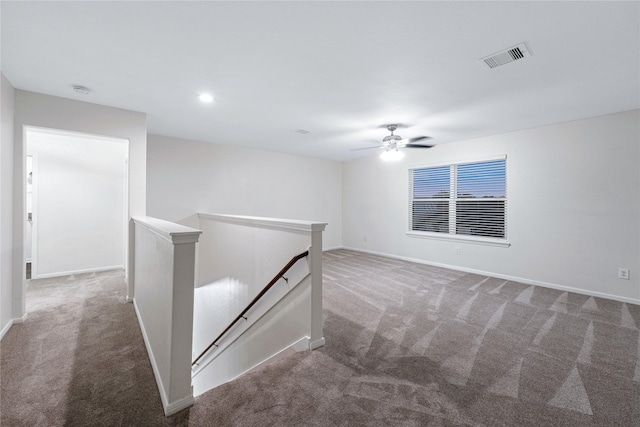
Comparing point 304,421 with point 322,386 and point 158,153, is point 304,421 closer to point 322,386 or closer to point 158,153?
point 322,386

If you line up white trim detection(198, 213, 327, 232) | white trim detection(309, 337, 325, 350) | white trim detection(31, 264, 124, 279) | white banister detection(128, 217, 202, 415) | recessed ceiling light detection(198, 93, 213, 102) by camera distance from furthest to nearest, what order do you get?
white trim detection(31, 264, 124, 279) < recessed ceiling light detection(198, 93, 213, 102) < white trim detection(198, 213, 327, 232) < white trim detection(309, 337, 325, 350) < white banister detection(128, 217, 202, 415)

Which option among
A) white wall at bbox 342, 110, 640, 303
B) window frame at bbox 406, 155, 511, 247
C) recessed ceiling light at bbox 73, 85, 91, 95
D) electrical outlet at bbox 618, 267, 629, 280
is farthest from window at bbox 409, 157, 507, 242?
recessed ceiling light at bbox 73, 85, 91, 95

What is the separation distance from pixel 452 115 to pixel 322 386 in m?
3.72

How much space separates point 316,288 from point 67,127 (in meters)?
3.48

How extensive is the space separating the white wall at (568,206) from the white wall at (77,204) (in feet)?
21.6

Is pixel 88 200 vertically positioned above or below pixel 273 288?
above

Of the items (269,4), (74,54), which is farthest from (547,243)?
(74,54)

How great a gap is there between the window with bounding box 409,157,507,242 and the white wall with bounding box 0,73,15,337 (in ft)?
20.4

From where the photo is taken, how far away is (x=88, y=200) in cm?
500

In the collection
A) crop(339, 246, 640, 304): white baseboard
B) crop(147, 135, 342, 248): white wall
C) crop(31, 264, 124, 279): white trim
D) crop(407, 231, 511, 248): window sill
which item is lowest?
crop(31, 264, 124, 279): white trim

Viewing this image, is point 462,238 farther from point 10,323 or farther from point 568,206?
point 10,323

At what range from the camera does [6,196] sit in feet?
8.77

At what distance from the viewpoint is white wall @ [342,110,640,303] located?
3594 millimetres

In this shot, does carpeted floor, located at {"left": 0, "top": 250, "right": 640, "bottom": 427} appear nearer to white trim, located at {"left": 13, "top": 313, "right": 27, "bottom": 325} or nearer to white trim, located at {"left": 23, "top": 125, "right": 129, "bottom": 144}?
white trim, located at {"left": 13, "top": 313, "right": 27, "bottom": 325}
